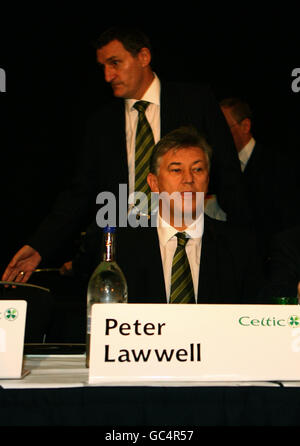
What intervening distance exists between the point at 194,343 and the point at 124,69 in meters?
1.68

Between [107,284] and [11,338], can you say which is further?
[107,284]

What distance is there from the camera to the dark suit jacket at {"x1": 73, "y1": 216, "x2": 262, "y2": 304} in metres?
1.58

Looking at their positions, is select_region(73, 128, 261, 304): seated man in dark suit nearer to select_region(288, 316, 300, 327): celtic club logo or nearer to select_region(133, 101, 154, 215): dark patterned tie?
select_region(133, 101, 154, 215): dark patterned tie

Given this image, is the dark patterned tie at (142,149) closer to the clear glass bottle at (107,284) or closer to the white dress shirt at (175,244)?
the white dress shirt at (175,244)

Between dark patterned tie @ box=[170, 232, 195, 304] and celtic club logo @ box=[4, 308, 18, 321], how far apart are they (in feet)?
2.15

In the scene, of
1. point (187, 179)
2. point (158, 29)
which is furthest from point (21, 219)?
point (187, 179)

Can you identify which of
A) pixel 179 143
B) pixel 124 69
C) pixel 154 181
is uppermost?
pixel 124 69

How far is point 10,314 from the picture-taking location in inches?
35.1

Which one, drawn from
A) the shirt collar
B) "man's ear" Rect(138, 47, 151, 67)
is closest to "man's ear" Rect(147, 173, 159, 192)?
the shirt collar

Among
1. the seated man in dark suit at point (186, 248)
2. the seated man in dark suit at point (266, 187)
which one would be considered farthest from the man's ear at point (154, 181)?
the seated man in dark suit at point (266, 187)

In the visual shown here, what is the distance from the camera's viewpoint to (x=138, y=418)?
2.57 ft

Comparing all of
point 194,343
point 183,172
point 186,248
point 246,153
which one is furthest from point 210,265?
point 246,153

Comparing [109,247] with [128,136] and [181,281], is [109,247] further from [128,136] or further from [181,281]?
[128,136]

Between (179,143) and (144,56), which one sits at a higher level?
(144,56)
